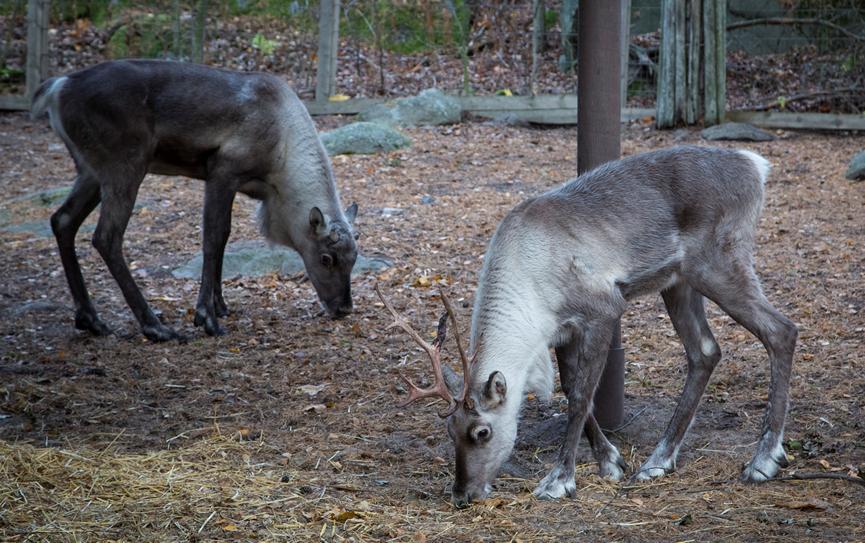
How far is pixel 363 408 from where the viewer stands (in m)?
5.36

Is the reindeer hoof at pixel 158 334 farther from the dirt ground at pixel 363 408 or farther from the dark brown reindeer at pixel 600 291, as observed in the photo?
the dark brown reindeer at pixel 600 291

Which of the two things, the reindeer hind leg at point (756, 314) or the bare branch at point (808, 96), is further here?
the bare branch at point (808, 96)

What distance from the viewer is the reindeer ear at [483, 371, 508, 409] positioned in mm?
4203

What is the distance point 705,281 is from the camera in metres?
4.52

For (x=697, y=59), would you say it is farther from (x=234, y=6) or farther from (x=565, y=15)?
(x=234, y=6)

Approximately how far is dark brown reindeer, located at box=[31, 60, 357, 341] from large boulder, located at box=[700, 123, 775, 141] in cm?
501

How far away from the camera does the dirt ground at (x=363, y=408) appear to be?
12.7 feet

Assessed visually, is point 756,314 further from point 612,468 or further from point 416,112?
point 416,112

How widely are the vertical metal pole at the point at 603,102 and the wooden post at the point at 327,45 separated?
7610 mm

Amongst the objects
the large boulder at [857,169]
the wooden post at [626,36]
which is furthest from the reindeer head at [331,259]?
the wooden post at [626,36]

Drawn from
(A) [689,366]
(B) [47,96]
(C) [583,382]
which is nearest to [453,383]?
(C) [583,382]

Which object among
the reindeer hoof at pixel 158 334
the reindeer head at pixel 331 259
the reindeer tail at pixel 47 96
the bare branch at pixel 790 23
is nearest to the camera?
the reindeer hoof at pixel 158 334

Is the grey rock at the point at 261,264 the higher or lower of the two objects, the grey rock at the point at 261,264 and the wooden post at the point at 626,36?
the lower

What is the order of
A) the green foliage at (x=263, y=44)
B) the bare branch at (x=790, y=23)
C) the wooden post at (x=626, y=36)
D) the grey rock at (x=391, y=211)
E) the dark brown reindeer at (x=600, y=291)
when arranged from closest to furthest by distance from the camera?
the dark brown reindeer at (x=600, y=291)
the grey rock at (x=391, y=211)
the bare branch at (x=790, y=23)
the wooden post at (x=626, y=36)
the green foliage at (x=263, y=44)
